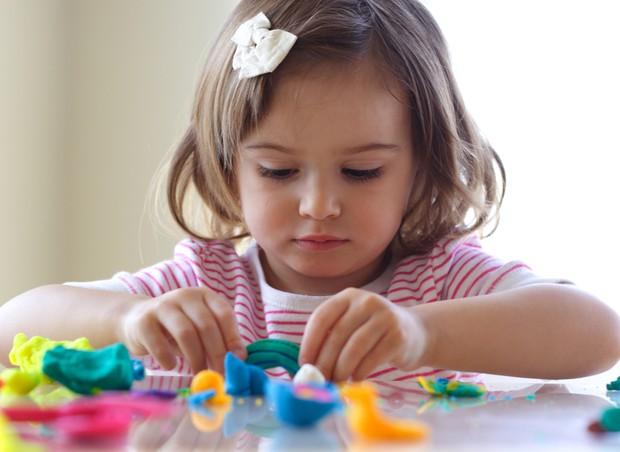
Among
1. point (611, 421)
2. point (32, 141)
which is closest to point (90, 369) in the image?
point (611, 421)

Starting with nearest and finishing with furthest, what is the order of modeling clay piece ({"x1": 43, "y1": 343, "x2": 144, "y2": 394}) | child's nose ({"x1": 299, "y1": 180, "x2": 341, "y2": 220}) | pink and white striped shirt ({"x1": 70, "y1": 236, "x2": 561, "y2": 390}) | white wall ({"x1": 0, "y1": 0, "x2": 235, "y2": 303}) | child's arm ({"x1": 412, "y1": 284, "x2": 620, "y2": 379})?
modeling clay piece ({"x1": 43, "y1": 343, "x2": 144, "y2": 394})
child's arm ({"x1": 412, "y1": 284, "x2": 620, "y2": 379})
child's nose ({"x1": 299, "y1": 180, "x2": 341, "y2": 220})
pink and white striped shirt ({"x1": 70, "y1": 236, "x2": 561, "y2": 390})
white wall ({"x1": 0, "y1": 0, "x2": 235, "y2": 303})

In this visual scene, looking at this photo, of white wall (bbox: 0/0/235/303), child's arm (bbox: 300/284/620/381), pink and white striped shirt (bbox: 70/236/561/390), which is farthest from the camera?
white wall (bbox: 0/0/235/303)

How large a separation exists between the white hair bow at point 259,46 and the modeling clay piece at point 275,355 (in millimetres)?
373

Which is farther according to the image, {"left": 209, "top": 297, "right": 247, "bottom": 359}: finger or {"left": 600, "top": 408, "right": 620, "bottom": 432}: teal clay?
{"left": 209, "top": 297, "right": 247, "bottom": 359}: finger

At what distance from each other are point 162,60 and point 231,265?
2.56ft

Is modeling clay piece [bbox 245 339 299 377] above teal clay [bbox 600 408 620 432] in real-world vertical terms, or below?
below

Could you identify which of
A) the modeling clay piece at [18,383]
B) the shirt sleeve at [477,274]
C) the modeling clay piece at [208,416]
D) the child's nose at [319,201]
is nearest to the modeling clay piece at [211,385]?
the modeling clay piece at [208,416]

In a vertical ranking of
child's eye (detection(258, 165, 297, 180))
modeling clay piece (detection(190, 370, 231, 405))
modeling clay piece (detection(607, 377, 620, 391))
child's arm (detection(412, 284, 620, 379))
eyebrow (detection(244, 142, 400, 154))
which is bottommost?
modeling clay piece (detection(607, 377, 620, 391))

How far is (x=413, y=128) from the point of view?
3.57 ft

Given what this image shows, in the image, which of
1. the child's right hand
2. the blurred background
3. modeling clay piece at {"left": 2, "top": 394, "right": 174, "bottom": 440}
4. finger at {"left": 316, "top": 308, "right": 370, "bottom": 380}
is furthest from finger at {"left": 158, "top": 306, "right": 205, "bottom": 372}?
the blurred background

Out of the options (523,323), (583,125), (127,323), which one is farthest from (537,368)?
(583,125)

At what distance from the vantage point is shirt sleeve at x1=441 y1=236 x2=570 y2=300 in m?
1.04

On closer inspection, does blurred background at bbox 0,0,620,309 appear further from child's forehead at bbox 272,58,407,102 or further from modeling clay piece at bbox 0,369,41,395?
modeling clay piece at bbox 0,369,41,395

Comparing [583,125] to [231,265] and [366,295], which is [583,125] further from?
[366,295]
